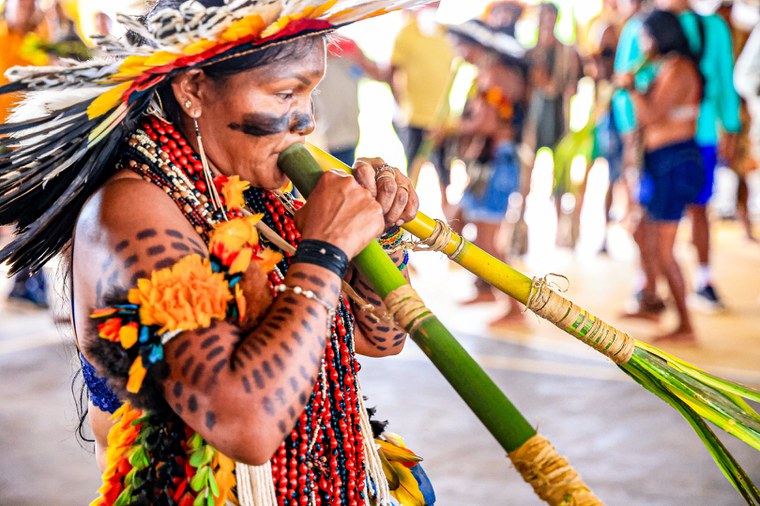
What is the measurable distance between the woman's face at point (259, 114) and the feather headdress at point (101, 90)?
67 mm

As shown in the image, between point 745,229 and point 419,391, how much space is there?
6.04m

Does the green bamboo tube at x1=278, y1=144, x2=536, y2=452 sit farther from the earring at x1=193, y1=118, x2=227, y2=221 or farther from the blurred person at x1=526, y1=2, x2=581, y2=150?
the blurred person at x1=526, y1=2, x2=581, y2=150

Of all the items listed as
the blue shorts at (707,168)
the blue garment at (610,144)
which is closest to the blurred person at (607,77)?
the blue garment at (610,144)

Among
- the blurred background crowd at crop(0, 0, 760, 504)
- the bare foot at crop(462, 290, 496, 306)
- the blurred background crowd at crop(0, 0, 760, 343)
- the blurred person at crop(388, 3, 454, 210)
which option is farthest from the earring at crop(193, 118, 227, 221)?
the blurred person at crop(388, 3, 454, 210)

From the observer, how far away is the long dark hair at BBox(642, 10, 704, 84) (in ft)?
17.1

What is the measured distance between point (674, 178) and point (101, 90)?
4699mm

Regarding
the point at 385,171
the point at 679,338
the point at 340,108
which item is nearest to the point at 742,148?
the point at 679,338

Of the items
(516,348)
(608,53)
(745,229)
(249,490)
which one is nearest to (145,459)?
(249,490)

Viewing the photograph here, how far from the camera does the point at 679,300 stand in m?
5.27

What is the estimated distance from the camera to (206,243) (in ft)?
4.78

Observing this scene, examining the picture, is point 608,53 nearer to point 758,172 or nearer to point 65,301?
point 758,172

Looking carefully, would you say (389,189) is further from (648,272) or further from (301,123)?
(648,272)

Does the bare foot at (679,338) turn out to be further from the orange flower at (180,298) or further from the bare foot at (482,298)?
the orange flower at (180,298)

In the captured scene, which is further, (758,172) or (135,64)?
(758,172)
